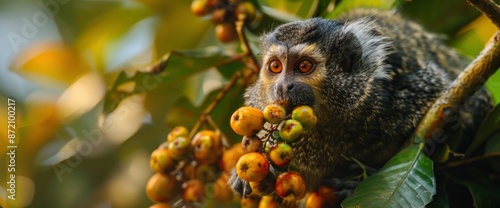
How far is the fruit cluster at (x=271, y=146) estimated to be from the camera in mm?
1629

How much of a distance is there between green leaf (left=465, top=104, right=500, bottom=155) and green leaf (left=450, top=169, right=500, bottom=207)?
12 centimetres

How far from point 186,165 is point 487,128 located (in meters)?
1.04

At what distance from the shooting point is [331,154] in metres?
2.28

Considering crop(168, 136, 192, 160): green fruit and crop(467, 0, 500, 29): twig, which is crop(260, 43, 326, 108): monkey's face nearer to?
crop(168, 136, 192, 160): green fruit

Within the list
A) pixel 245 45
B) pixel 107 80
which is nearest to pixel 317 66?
pixel 245 45

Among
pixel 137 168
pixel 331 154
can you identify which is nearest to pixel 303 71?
pixel 331 154

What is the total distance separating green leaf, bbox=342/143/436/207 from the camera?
167 centimetres

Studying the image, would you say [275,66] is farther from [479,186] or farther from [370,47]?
[479,186]

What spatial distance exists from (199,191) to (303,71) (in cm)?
52

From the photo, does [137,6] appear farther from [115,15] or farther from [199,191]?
Result: [199,191]

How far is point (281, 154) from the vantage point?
5.37ft

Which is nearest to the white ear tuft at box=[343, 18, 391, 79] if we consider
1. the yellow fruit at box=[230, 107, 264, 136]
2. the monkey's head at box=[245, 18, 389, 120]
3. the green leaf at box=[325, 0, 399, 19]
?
the monkey's head at box=[245, 18, 389, 120]

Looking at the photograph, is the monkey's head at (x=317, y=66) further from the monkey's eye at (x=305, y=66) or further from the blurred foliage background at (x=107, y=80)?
the blurred foliage background at (x=107, y=80)

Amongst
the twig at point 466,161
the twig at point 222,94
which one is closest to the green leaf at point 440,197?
the twig at point 466,161
